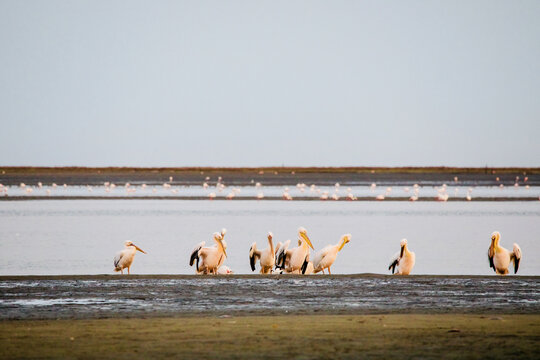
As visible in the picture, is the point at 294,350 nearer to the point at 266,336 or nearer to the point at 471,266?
the point at 266,336

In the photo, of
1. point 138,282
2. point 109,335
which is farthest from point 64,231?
point 109,335

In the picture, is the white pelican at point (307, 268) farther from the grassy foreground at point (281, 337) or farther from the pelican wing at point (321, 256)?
the grassy foreground at point (281, 337)

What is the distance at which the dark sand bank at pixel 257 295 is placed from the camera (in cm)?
985

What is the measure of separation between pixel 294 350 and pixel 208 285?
17.0 feet

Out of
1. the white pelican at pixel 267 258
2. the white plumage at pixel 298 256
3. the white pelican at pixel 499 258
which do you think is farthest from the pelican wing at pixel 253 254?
the white pelican at pixel 499 258

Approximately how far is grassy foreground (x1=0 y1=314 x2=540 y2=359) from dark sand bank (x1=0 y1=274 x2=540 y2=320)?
0.63m

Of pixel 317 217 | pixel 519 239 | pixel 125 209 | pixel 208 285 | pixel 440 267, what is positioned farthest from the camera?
pixel 125 209

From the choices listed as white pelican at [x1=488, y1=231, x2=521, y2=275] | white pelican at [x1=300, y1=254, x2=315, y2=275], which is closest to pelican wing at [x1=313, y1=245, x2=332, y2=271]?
white pelican at [x1=300, y1=254, x2=315, y2=275]

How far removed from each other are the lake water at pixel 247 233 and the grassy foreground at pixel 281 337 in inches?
315

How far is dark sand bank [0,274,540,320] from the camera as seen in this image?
9.85m

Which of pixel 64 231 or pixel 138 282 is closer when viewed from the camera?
pixel 138 282

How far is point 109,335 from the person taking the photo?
26.2 ft

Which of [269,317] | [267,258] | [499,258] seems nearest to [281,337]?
[269,317]

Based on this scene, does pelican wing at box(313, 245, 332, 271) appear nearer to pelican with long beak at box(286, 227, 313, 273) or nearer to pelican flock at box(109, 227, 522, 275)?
pelican flock at box(109, 227, 522, 275)
